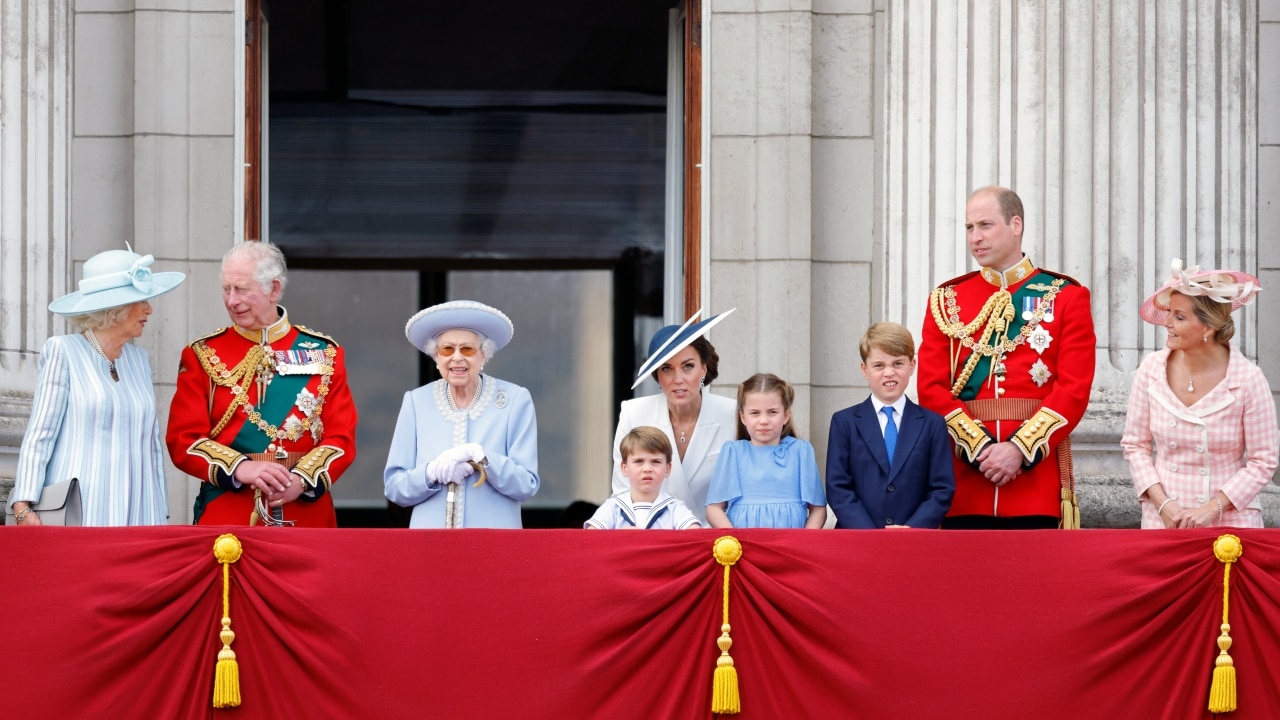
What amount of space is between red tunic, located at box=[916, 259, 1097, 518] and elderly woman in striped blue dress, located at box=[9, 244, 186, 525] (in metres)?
2.84

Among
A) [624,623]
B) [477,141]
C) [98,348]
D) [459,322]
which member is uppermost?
[477,141]

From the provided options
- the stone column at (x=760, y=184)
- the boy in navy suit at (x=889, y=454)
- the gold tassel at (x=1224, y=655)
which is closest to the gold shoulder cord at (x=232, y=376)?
the boy in navy suit at (x=889, y=454)

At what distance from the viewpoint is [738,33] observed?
9.01 meters

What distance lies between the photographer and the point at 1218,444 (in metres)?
6.14

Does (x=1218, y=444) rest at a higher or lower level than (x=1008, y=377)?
lower

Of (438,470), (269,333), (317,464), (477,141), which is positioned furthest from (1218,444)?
(477,141)

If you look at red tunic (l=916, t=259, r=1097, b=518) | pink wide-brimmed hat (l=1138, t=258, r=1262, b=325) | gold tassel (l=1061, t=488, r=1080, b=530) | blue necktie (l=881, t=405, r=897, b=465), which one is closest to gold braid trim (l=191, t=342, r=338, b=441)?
blue necktie (l=881, t=405, r=897, b=465)

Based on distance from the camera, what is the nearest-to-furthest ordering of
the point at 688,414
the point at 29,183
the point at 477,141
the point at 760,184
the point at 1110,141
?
the point at 688,414 → the point at 29,183 → the point at 1110,141 → the point at 760,184 → the point at 477,141

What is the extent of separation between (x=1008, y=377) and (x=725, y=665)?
5.82 feet

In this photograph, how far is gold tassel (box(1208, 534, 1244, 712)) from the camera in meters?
5.54

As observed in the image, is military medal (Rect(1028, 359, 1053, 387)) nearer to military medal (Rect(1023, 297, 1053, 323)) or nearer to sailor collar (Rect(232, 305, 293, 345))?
military medal (Rect(1023, 297, 1053, 323))

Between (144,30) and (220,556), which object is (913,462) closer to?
(220,556)

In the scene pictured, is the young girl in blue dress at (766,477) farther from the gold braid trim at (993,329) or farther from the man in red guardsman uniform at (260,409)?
the man in red guardsman uniform at (260,409)

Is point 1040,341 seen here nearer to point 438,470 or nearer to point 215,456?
point 438,470
